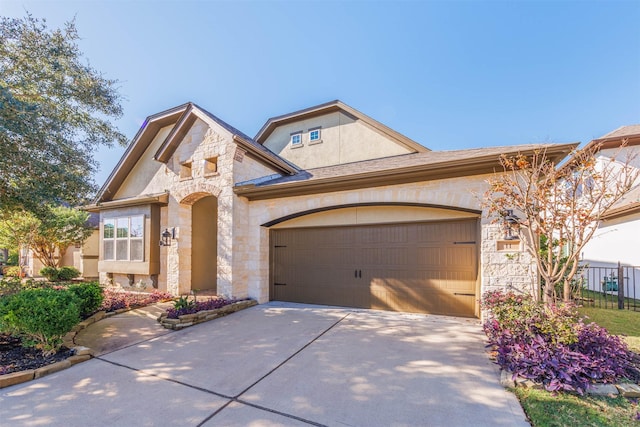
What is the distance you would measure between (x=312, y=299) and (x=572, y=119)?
11471 millimetres

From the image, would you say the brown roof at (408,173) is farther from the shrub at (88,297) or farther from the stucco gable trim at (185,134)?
the shrub at (88,297)

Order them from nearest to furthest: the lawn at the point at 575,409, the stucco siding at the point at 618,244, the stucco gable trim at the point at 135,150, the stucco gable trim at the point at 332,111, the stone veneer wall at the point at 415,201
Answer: the lawn at the point at 575,409 < the stone veneer wall at the point at 415,201 < the stucco siding at the point at 618,244 < the stucco gable trim at the point at 332,111 < the stucco gable trim at the point at 135,150

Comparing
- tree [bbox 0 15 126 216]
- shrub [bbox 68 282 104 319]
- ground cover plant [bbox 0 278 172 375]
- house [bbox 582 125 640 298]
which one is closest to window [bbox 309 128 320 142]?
tree [bbox 0 15 126 216]

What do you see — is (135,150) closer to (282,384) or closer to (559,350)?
(282,384)

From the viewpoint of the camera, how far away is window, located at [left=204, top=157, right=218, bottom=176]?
880 centimetres

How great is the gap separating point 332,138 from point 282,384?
10.3 metres

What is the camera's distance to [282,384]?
3.49m

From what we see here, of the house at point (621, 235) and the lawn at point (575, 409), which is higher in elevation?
the house at point (621, 235)

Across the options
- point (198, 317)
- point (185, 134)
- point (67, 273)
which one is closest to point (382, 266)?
point (198, 317)

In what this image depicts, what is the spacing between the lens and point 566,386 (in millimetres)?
3088

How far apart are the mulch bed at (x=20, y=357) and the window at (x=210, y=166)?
5600mm

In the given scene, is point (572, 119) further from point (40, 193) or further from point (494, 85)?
point (40, 193)

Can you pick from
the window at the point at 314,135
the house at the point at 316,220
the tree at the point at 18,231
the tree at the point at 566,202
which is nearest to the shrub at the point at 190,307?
the house at the point at 316,220

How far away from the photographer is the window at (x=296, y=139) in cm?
1274
